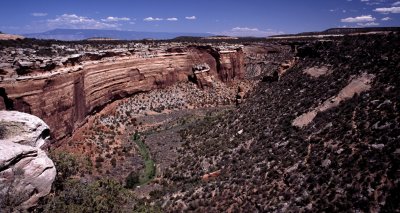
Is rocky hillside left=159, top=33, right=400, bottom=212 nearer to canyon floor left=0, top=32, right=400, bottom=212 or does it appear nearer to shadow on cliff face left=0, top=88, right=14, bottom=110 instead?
canyon floor left=0, top=32, right=400, bottom=212

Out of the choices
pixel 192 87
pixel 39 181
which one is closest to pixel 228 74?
pixel 192 87

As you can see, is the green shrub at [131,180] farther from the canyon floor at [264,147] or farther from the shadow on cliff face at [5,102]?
the shadow on cliff face at [5,102]

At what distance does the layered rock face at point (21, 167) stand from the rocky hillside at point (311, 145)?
9.53 meters

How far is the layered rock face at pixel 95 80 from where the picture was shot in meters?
32.2

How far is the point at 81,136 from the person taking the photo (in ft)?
129

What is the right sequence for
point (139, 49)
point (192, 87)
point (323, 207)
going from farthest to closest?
point (192, 87) < point (139, 49) < point (323, 207)

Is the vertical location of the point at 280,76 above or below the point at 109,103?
above

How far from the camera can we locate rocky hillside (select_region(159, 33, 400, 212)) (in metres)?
20.7

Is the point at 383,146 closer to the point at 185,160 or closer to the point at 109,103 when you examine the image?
the point at 185,160

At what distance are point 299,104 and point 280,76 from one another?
10795 mm

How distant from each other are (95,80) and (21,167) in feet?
88.6

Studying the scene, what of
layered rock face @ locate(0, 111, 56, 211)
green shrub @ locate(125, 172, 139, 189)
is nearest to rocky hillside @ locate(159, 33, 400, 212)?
green shrub @ locate(125, 172, 139, 189)

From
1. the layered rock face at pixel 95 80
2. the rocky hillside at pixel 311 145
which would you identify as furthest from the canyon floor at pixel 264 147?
the layered rock face at pixel 95 80

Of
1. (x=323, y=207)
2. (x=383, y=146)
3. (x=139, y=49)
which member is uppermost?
(x=139, y=49)
